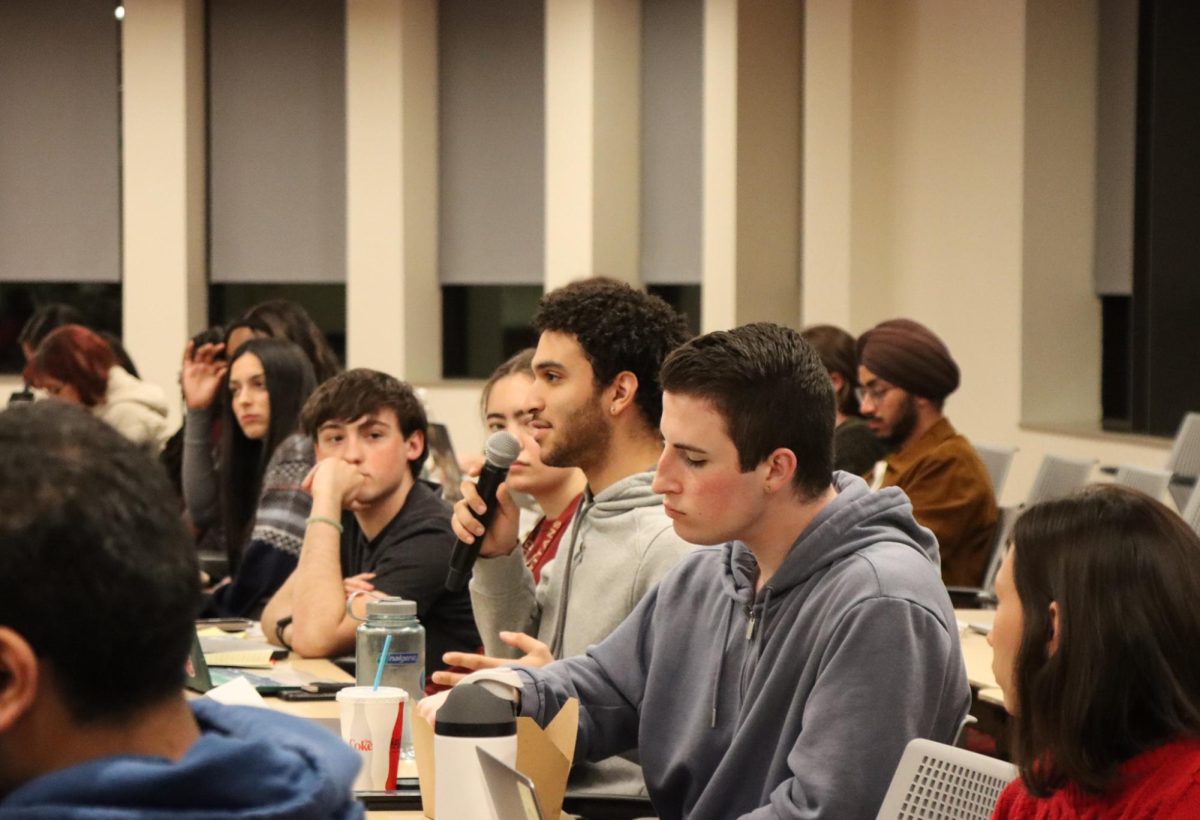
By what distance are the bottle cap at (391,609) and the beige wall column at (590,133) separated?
5.59 m

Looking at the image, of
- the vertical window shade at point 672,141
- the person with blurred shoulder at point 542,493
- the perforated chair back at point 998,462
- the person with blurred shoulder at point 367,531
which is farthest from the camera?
the vertical window shade at point 672,141

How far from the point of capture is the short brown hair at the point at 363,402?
366cm

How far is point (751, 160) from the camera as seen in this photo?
805 centimetres

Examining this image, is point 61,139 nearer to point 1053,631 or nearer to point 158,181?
point 158,181

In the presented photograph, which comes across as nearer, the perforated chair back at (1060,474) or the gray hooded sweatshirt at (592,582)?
the gray hooded sweatshirt at (592,582)

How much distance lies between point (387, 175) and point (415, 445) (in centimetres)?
531

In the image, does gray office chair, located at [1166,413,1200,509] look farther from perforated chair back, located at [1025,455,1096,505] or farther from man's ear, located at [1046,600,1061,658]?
man's ear, located at [1046,600,1061,658]

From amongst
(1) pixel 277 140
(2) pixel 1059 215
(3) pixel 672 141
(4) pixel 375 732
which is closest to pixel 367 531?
(4) pixel 375 732

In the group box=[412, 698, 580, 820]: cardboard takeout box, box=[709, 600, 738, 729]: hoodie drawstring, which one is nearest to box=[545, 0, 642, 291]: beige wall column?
box=[709, 600, 738, 729]: hoodie drawstring

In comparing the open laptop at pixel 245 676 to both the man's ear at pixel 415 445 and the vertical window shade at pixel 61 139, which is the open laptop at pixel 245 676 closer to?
the man's ear at pixel 415 445

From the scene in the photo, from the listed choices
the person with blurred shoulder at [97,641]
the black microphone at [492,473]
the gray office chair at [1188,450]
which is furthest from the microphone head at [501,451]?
the gray office chair at [1188,450]

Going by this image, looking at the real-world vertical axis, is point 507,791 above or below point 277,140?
below

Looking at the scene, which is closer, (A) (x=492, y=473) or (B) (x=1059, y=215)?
(A) (x=492, y=473)

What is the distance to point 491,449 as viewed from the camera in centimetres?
281
